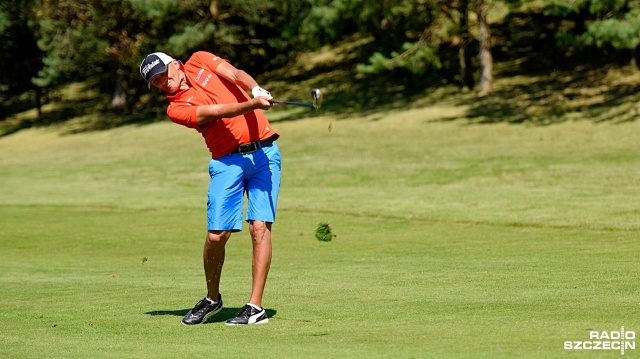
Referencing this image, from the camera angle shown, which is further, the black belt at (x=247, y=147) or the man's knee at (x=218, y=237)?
the man's knee at (x=218, y=237)

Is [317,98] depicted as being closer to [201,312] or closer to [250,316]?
[250,316]

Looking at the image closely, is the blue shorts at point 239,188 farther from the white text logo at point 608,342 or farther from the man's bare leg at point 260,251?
the white text logo at point 608,342

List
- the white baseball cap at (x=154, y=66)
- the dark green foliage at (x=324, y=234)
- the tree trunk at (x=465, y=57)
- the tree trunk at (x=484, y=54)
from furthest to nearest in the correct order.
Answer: the tree trunk at (x=465, y=57), the tree trunk at (x=484, y=54), the dark green foliage at (x=324, y=234), the white baseball cap at (x=154, y=66)

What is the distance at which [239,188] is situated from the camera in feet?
27.3

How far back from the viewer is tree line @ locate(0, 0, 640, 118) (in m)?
43.6

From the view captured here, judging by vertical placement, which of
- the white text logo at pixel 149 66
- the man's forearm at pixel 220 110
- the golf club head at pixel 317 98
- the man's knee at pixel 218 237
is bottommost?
the man's knee at pixel 218 237

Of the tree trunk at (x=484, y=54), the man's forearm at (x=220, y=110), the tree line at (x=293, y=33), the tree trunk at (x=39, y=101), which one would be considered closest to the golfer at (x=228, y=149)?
Result: the man's forearm at (x=220, y=110)

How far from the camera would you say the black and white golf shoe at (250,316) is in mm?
8031

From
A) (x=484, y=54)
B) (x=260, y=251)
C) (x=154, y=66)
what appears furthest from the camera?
(x=484, y=54)

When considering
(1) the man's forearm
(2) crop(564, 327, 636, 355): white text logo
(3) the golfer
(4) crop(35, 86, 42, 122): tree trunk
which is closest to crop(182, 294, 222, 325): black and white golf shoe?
(3) the golfer

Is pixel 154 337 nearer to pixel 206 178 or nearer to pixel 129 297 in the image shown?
pixel 129 297

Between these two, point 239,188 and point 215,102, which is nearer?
point 215,102

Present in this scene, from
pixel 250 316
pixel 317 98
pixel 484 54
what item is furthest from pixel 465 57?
pixel 250 316

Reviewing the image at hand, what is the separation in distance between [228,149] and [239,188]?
1.06ft
